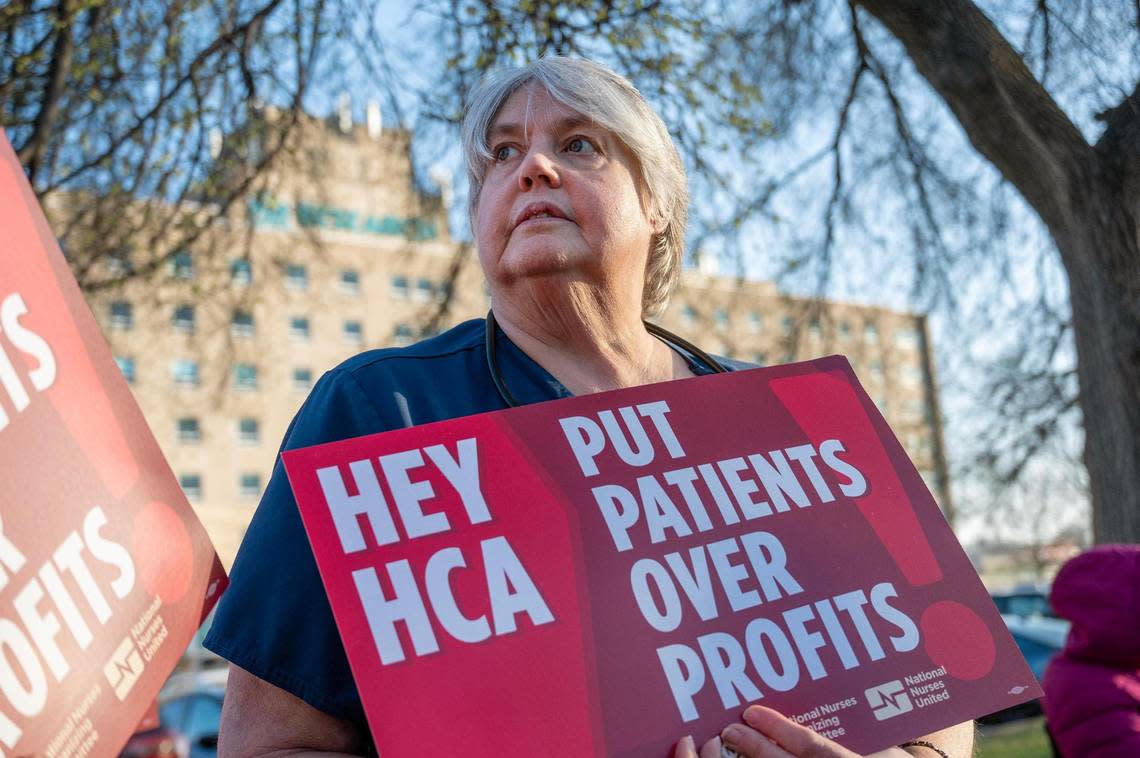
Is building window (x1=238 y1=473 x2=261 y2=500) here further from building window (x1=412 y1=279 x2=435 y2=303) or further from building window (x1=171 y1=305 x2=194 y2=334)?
building window (x1=412 y1=279 x2=435 y2=303)

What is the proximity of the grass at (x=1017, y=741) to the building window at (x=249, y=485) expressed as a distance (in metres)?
37.6

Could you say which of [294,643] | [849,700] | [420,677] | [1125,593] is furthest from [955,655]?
[1125,593]

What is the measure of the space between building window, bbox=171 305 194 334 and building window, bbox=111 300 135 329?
0.84 ft

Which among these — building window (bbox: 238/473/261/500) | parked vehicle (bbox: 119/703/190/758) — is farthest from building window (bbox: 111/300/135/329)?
building window (bbox: 238/473/261/500)

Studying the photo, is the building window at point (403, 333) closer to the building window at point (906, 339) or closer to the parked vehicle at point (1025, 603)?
the building window at point (906, 339)

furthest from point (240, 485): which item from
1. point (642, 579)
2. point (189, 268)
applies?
point (642, 579)

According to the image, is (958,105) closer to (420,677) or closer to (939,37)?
(939,37)

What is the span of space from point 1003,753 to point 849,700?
25.6 ft

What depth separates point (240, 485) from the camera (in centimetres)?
4409

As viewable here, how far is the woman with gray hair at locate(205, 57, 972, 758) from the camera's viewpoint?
125 cm

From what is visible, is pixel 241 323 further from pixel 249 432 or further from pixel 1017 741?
pixel 249 432

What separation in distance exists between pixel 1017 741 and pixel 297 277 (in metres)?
6.71

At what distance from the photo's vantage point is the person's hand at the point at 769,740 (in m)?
1.16

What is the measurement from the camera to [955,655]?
4.43 feet
